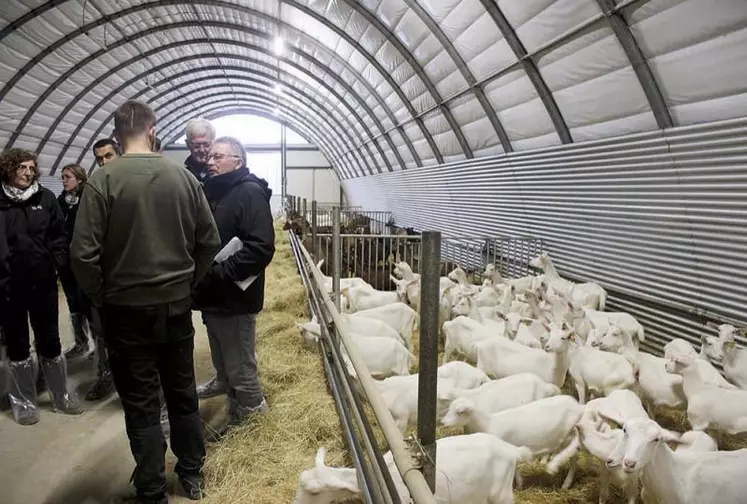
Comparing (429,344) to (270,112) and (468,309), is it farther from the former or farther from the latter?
(270,112)

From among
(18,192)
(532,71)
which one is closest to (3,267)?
(18,192)

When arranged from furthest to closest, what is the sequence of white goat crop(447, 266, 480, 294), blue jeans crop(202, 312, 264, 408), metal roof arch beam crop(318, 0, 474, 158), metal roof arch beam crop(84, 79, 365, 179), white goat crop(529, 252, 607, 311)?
1. metal roof arch beam crop(84, 79, 365, 179)
2. metal roof arch beam crop(318, 0, 474, 158)
3. white goat crop(447, 266, 480, 294)
4. white goat crop(529, 252, 607, 311)
5. blue jeans crop(202, 312, 264, 408)

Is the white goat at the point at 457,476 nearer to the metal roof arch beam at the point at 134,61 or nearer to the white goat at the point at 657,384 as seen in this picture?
the white goat at the point at 657,384

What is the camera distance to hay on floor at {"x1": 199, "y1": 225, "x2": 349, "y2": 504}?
3217 millimetres

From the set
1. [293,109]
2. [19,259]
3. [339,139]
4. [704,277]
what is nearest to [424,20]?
[704,277]

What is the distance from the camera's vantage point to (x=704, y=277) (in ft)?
18.4

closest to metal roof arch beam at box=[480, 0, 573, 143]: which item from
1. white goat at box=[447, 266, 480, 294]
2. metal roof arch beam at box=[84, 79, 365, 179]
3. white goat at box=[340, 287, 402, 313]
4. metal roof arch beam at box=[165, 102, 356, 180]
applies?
white goat at box=[447, 266, 480, 294]

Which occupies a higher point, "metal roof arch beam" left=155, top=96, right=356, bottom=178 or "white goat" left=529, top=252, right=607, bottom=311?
"metal roof arch beam" left=155, top=96, right=356, bottom=178

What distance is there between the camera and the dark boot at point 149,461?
2920mm

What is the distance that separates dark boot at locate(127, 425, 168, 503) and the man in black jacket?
922 mm

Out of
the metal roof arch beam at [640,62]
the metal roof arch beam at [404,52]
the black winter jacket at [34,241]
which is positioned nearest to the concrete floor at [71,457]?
the black winter jacket at [34,241]

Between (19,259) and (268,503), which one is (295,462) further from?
(19,259)

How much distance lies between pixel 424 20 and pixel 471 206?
450 cm

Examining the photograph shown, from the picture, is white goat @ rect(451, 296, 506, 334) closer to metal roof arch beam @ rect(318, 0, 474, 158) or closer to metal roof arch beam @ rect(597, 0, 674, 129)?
metal roof arch beam @ rect(597, 0, 674, 129)
